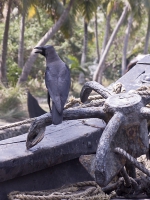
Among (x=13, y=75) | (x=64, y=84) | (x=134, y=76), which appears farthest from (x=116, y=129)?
(x=13, y=75)

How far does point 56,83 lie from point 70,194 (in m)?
0.94

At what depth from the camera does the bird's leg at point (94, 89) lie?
3574mm

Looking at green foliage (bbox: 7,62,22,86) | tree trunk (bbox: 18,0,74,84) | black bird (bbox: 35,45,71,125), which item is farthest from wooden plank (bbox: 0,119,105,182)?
green foliage (bbox: 7,62,22,86)

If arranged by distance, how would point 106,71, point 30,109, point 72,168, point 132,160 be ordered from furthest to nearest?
point 106,71, point 30,109, point 72,168, point 132,160

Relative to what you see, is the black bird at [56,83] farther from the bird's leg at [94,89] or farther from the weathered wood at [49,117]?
the bird's leg at [94,89]

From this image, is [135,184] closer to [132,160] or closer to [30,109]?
[132,160]

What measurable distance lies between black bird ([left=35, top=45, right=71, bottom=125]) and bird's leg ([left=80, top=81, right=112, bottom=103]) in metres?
0.22

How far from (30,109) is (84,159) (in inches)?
98.2

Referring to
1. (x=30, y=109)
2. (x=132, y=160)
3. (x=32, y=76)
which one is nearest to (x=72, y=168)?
(x=132, y=160)

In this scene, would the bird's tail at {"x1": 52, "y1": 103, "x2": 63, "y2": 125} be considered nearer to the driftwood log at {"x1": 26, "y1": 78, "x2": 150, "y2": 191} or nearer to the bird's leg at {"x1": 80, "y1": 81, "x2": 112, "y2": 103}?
the driftwood log at {"x1": 26, "y1": 78, "x2": 150, "y2": 191}

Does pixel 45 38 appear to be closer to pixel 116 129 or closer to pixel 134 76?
pixel 134 76

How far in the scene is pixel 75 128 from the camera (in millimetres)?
3877

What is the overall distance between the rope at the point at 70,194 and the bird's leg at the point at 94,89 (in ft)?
2.50

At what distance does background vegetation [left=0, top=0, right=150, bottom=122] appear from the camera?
16.9m
